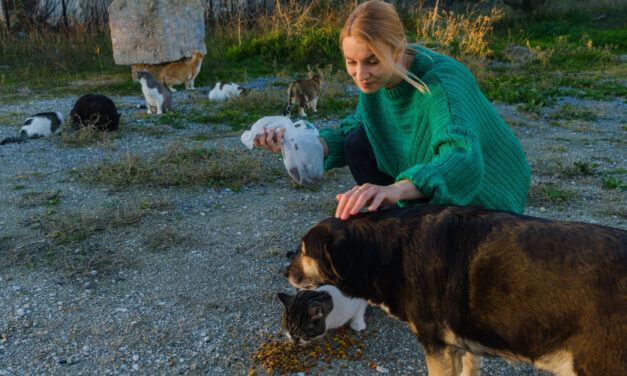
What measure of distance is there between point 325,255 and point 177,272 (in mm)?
1821

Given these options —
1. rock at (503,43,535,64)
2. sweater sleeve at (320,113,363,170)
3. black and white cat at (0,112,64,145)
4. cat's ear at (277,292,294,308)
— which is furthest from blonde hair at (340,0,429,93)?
rock at (503,43,535,64)

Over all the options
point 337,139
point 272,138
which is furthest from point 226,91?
point 272,138

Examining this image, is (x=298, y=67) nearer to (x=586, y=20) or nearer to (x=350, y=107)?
(x=350, y=107)

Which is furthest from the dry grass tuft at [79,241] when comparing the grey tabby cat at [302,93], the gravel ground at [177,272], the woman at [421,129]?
the grey tabby cat at [302,93]

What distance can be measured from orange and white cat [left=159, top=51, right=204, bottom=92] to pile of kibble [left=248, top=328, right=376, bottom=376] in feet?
30.8

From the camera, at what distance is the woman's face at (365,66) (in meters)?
2.53

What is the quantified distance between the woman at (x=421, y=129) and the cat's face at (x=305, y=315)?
87 cm

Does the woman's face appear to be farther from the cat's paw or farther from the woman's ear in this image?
the cat's paw

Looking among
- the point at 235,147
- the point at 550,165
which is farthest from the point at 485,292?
the point at 235,147

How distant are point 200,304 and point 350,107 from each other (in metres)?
6.26

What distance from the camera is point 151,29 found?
36.9ft

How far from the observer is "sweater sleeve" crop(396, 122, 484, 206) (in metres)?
2.24

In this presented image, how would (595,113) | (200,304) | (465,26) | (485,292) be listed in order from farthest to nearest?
(465,26) < (595,113) < (200,304) < (485,292)

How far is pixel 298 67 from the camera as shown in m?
12.6
